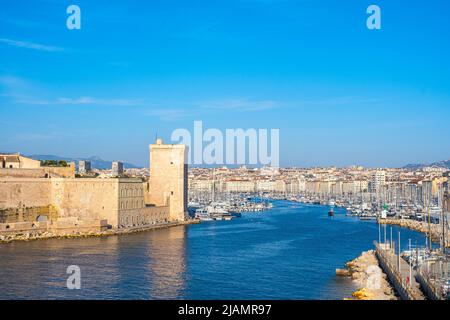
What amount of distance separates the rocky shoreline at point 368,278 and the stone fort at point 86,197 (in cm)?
968

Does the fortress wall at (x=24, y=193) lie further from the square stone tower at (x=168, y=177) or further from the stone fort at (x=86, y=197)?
the square stone tower at (x=168, y=177)

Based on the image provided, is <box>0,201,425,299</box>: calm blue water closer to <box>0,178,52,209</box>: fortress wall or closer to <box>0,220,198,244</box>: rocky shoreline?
<box>0,220,198,244</box>: rocky shoreline

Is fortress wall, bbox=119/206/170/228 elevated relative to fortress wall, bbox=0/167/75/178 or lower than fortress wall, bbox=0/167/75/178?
lower

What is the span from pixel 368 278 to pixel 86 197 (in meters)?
12.5

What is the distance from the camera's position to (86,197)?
21328 mm

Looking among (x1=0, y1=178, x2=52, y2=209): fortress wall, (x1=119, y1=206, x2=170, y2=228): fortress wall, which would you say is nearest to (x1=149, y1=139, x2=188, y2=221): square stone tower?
(x1=119, y1=206, x2=170, y2=228): fortress wall

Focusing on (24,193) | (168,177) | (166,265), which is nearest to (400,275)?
(166,265)

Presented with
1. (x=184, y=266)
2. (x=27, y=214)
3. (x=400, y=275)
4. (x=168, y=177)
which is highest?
(x=168, y=177)

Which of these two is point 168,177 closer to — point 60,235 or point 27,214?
point 27,214

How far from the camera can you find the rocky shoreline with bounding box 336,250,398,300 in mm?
9847

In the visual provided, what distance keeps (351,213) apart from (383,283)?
1042 inches

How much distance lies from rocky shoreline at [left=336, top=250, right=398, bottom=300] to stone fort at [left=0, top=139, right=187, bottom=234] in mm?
9681

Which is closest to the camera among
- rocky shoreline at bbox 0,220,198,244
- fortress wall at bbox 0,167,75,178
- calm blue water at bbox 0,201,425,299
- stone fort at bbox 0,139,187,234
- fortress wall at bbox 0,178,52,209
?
calm blue water at bbox 0,201,425,299
